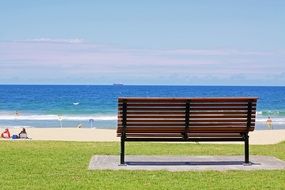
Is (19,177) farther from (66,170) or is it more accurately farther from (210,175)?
(210,175)

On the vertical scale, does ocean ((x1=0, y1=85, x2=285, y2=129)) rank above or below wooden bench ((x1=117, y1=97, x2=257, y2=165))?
below

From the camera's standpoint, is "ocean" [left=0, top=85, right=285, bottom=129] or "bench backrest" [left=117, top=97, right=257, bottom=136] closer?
"bench backrest" [left=117, top=97, right=257, bottom=136]

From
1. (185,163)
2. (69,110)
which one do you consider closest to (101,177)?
(185,163)

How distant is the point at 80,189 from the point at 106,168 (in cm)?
205

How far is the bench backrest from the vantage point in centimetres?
1002

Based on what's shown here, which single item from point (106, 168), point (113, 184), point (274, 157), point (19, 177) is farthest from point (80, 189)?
point (274, 157)

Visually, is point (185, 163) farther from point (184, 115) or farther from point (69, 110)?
point (69, 110)

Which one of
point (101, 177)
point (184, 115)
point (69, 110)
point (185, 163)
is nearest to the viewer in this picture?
point (101, 177)

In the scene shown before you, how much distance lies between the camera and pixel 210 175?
8938 millimetres

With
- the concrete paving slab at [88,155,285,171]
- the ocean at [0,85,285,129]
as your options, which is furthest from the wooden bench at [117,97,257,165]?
the ocean at [0,85,285,129]

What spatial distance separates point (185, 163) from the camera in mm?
10469

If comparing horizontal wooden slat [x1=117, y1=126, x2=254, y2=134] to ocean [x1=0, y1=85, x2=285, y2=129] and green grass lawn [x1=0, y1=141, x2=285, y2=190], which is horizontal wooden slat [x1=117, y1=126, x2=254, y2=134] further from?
ocean [x1=0, y1=85, x2=285, y2=129]

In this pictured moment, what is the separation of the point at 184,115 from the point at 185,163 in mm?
899

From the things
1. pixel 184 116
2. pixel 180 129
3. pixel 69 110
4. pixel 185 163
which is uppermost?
pixel 184 116
